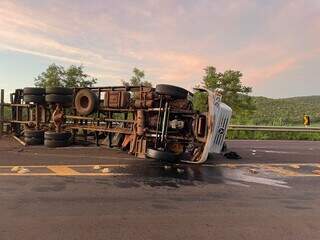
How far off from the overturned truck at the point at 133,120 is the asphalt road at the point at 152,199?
23.2 inches

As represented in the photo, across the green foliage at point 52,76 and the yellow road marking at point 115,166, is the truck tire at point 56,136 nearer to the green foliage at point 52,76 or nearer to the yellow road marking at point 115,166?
the yellow road marking at point 115,166

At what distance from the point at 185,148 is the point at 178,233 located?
19.4ft

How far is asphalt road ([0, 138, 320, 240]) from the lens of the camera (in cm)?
545

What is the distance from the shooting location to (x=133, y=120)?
38.8ft

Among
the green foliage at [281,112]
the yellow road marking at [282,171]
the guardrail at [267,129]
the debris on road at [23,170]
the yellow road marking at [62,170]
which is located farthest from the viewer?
the green foliage at [281,112]

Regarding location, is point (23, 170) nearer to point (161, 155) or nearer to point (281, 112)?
point (161, 155)

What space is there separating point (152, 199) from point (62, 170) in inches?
116

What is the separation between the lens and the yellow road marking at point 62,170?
8.93 metres

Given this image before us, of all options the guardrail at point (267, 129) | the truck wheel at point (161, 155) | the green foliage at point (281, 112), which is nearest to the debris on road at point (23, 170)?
the truck wheel at point (161, 155)

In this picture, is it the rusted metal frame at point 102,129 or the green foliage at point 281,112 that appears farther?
the green foliage at point 281,112

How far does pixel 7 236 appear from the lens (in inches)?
198

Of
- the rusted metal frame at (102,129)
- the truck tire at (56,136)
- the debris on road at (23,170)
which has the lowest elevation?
the debris on road at (23,170)

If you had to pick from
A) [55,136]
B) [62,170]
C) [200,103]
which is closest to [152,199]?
[62,170]

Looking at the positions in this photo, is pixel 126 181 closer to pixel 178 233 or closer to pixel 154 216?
pixel 154 216
